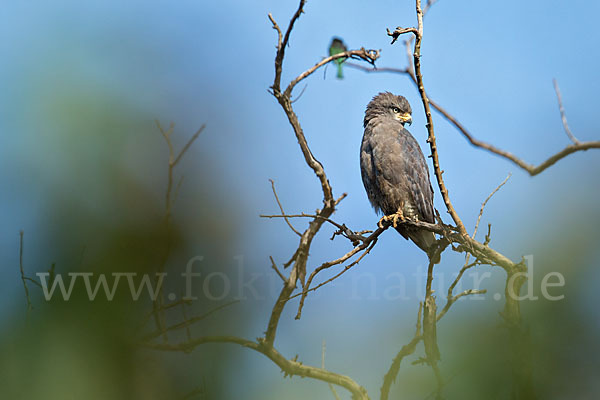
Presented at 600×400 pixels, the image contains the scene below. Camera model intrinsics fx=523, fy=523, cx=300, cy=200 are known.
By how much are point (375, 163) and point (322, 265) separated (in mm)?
1645

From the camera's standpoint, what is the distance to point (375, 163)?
495 centimetres

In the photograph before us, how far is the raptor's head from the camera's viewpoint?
5.34m

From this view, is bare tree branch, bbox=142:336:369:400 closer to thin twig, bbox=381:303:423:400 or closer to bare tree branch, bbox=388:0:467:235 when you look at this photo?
thin twig, bbox=381:303:423:400

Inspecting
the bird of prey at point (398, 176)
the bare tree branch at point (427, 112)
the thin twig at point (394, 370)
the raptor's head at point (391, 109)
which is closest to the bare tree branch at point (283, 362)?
the thin twig at point (394, 370)

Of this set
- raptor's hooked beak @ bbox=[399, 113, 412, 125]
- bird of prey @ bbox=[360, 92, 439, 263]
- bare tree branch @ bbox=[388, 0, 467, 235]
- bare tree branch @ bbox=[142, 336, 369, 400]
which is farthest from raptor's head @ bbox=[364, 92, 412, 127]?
bare tree branch @ bbox=[142, 336, 369, 400]

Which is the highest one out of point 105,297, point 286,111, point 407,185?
point 286,111

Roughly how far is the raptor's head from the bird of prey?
0.19 meters

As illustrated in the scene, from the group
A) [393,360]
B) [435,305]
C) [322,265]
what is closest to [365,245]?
[322,265]

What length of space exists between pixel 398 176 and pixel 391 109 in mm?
867

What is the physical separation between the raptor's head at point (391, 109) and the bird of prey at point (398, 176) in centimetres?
19

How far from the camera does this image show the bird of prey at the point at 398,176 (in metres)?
4.88

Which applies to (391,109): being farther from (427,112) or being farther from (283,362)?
(283,362)

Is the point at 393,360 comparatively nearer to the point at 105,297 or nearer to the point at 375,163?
the point at 105,297

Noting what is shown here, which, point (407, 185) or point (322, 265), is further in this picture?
point (407, 185)
